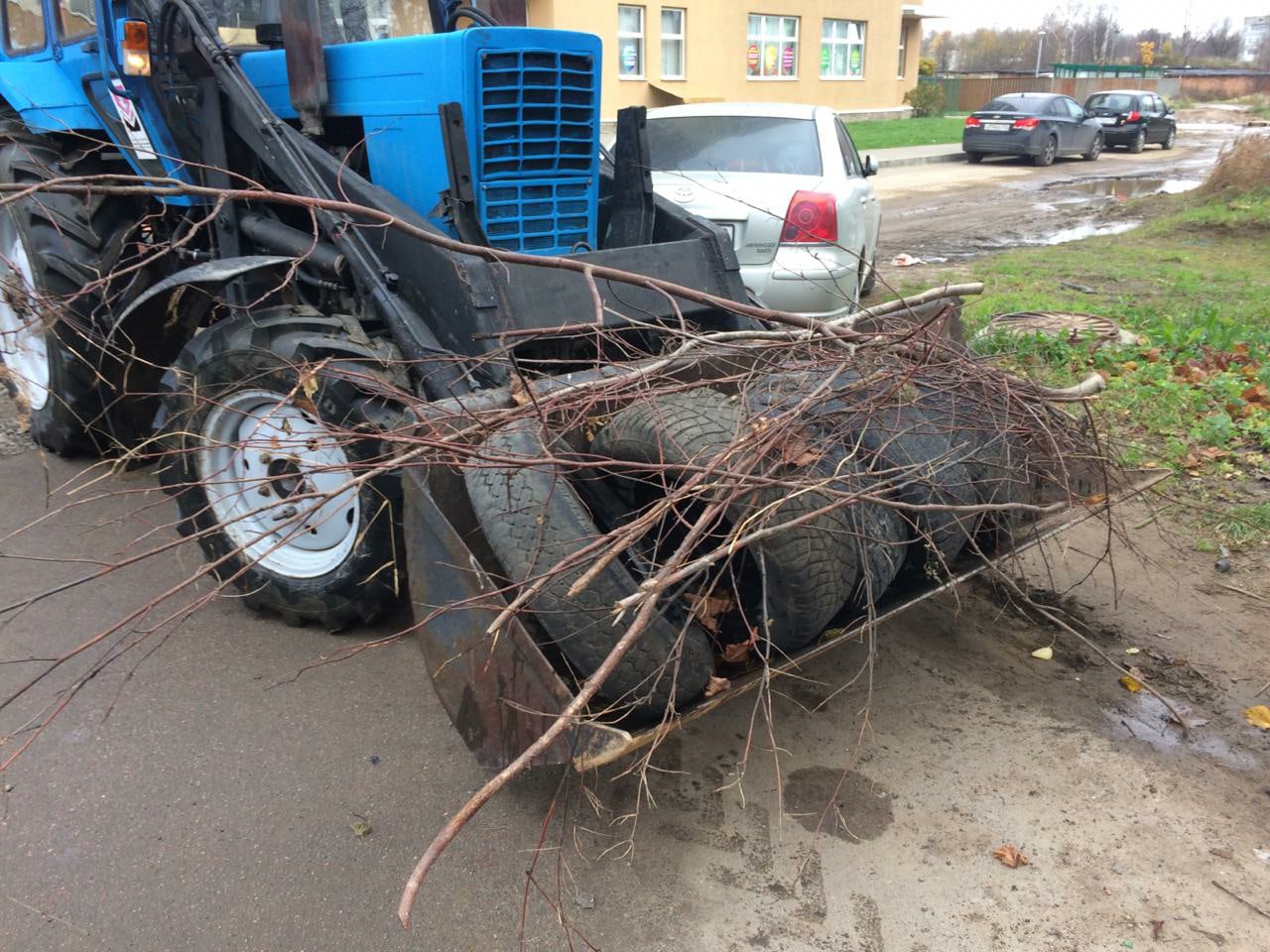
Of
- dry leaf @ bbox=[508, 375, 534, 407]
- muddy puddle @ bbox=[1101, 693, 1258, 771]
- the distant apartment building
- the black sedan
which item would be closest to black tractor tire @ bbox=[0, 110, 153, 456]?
dry leaf @ bbox=[508, 375, 534, 407]

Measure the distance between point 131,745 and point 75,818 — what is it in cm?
34

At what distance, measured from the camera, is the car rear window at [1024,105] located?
2269 centimetres

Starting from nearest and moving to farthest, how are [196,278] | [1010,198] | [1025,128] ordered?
[196,278], [1010,198], [1025,128]

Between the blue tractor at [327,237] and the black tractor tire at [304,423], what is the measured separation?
1cm

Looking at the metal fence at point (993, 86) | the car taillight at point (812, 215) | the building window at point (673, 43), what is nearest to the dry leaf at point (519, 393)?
the car taillight at point (812, 215)

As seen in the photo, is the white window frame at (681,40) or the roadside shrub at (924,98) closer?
the white window frame at (681,40)

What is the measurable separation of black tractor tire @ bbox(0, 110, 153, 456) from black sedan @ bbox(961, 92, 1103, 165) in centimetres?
2165

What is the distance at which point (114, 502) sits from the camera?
16.7 feet

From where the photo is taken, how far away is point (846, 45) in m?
29.4

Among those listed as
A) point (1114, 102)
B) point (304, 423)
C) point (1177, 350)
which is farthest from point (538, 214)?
point (1114, 102)

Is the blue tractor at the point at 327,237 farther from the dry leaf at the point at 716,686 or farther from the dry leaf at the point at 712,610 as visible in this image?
the dry leaf at the point at 716,686

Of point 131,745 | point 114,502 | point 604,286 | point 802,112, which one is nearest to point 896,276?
point 802,112

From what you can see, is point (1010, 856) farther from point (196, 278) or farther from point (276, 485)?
point (196, 278)

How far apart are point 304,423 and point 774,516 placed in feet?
6.41
